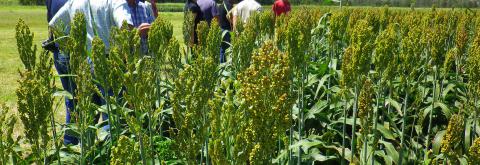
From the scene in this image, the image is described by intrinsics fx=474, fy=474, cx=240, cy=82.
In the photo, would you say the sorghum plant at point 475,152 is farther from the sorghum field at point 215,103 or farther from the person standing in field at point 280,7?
the person standing in field at point 280,7

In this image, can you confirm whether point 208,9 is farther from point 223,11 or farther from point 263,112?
point 263,112

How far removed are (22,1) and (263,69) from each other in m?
64.0

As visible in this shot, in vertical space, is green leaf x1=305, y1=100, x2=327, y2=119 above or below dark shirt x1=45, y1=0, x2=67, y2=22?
below

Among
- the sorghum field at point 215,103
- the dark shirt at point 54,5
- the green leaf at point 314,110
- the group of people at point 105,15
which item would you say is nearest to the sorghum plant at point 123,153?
the sorghum field at point 215,103

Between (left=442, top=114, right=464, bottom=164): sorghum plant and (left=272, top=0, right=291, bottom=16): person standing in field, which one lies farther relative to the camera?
(left=272, top=0, right=291, bottom=16): person standing in field

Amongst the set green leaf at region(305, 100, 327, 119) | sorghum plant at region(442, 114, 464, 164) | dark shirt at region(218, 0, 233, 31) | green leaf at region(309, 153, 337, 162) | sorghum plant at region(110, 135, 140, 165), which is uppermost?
dark shirt at region(218, 0, 233, 31)

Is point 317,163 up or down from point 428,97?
down

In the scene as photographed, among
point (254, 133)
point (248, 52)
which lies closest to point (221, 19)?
point (248, 52)

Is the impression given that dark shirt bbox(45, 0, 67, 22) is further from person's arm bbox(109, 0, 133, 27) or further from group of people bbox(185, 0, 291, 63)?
group of people bbox(185, 0, 291, 63)

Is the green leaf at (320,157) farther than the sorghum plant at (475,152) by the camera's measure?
Yes

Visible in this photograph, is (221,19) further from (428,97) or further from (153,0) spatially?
(428,97)

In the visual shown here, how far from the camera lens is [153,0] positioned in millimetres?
5289

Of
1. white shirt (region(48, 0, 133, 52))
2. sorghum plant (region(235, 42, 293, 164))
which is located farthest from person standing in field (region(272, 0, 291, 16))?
sorghum plant (region(235, 42, 293, 164))

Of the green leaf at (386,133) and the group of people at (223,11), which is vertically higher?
the group of people at (223,11)
